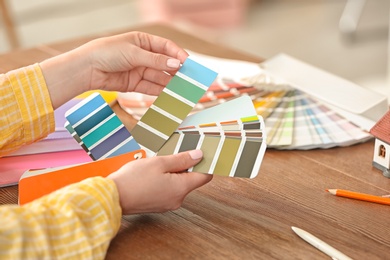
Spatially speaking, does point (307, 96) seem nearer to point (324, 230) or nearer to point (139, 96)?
point (139, 96)

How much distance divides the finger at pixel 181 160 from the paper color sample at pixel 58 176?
97 mm

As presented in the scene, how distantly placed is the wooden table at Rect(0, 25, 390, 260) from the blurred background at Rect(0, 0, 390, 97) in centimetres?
217

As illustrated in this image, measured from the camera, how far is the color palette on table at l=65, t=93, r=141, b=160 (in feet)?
3.58

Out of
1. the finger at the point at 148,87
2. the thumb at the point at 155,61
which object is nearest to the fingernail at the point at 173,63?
the thumb at the point at 155,61

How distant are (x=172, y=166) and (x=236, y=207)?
130 mm

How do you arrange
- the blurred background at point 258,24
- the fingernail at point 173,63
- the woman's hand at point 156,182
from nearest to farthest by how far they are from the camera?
the woman's hand at point 156,182, the fingernail at point 173,63, the blurred background at point 258,24

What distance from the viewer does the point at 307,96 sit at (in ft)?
4.51

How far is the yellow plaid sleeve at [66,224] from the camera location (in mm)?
833

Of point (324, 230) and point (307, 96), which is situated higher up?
point (307, 96)

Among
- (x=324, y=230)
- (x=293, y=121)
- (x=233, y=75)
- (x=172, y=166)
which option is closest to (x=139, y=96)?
(x=233, y=75)

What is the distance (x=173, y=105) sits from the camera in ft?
3.67

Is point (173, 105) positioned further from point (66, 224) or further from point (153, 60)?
point (66, 224)

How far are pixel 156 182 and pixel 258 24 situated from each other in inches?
131

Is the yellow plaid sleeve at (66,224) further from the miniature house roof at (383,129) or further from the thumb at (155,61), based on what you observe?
the miniature house roof at (383,129)
